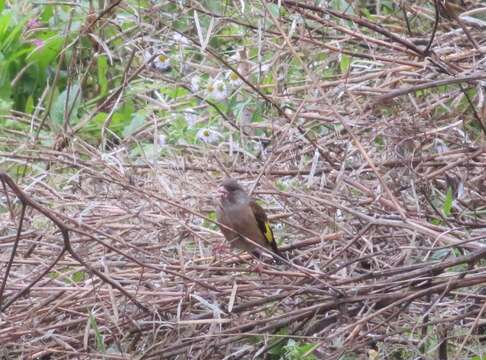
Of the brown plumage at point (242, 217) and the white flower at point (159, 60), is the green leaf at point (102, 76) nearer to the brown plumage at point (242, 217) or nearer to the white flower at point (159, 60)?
the white flower at point (159, 60)

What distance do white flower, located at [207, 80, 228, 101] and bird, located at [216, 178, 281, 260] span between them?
0.57 m

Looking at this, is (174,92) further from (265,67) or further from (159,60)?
(265,67)

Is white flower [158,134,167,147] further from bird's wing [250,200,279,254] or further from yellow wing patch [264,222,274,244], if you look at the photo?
yellow wing patch [264,222,274,244]

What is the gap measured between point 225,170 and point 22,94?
9.97 ft

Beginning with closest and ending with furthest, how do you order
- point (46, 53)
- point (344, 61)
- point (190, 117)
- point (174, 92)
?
point (344, 61)
point (190, 117)
point (174, 92)
point (46, 53)

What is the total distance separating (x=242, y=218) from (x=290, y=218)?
206 millimetres

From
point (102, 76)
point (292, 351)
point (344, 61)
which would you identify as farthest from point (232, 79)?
point (102, 76)

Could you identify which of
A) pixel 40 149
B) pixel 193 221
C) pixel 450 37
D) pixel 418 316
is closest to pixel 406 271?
pixel 418 316

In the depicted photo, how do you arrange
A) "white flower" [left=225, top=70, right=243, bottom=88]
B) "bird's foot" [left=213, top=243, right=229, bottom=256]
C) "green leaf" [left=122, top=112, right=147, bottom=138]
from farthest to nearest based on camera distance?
"green leaf" [left=122, top=112, right=147, bottom=138]
"white flower" [left=225, top=70, right=243, bottom=88]
"bird's foot" [left=213, top=243, right=229, bottom=256]

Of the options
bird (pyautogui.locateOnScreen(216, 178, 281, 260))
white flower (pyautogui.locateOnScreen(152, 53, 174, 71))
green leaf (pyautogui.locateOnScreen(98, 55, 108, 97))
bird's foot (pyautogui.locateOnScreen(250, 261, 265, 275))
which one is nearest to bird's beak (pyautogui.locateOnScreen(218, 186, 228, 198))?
bird (pyautogui.locateOnScreen(216, 178, 281, 260))

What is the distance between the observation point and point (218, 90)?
212 inches

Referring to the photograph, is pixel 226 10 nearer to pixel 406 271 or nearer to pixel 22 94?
pixel 406 271

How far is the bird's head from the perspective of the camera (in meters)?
4.86

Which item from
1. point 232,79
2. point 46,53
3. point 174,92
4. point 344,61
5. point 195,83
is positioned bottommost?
point 46,53
